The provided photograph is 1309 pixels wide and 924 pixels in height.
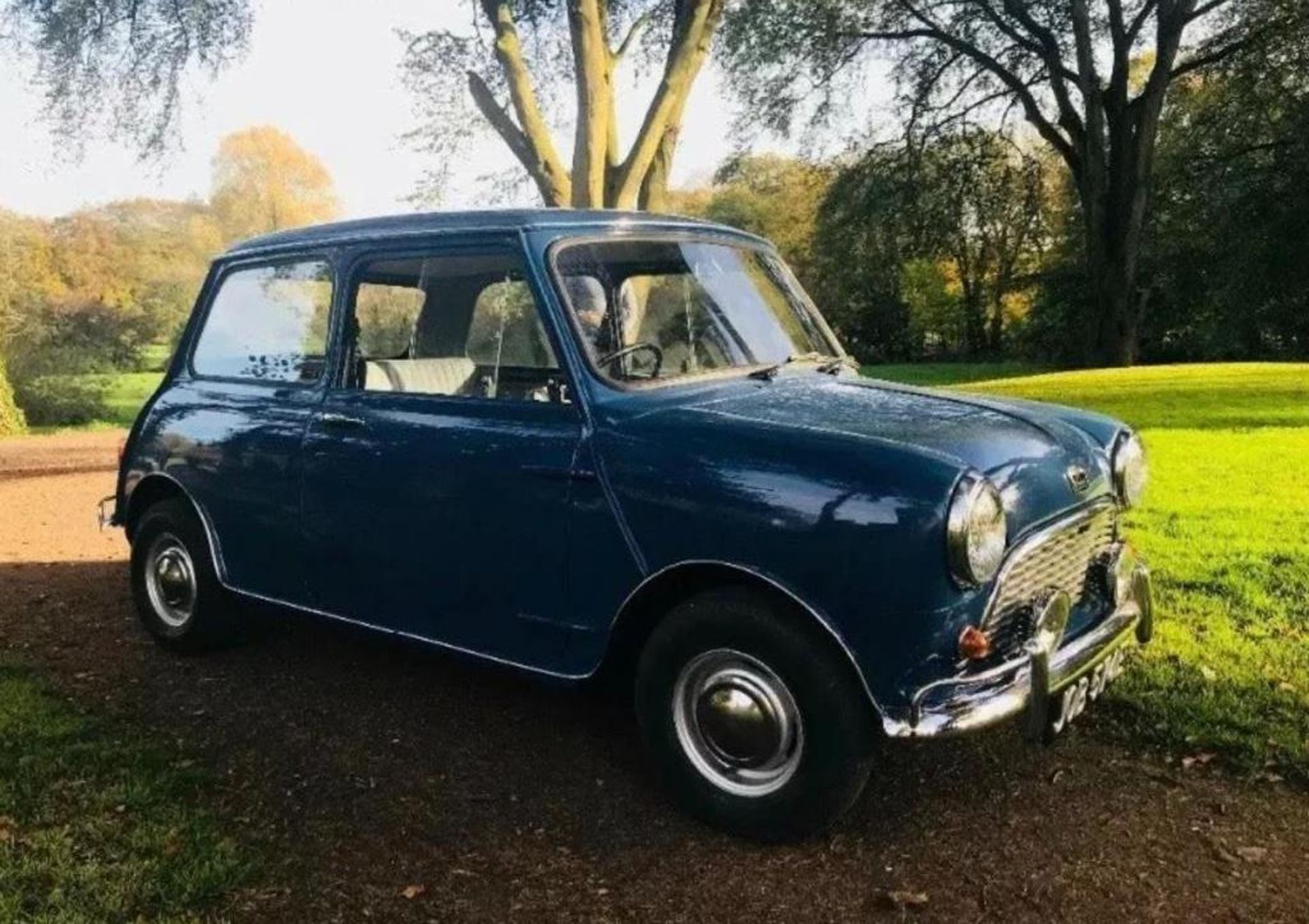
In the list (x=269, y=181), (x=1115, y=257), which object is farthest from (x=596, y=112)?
(x=269, y=181)

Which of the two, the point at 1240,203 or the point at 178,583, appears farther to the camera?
the point at 1240,203

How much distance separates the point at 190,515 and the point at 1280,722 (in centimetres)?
481

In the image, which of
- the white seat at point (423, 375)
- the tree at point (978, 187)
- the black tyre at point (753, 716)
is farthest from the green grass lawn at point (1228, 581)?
the tree at point (978, 187)

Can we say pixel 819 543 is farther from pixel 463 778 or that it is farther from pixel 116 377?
pixel 116 377

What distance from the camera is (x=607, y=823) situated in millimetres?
3594

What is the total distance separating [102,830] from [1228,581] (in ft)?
18.6

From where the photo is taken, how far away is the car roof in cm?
400

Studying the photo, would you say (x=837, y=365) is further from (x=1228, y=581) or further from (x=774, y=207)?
(x=774, y=207)

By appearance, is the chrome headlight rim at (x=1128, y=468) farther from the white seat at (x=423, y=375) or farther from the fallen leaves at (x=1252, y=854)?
the white seat at (x=423, y=375)

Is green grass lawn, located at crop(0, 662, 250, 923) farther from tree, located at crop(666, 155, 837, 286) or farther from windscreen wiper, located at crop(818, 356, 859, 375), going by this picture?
tree, located at crop(666, 155, 837, 286)

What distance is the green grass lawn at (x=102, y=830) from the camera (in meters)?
3.09

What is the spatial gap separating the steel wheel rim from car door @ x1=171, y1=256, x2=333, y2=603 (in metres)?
0.38

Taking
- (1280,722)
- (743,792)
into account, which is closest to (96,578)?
(743,792)

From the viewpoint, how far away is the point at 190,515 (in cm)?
519
